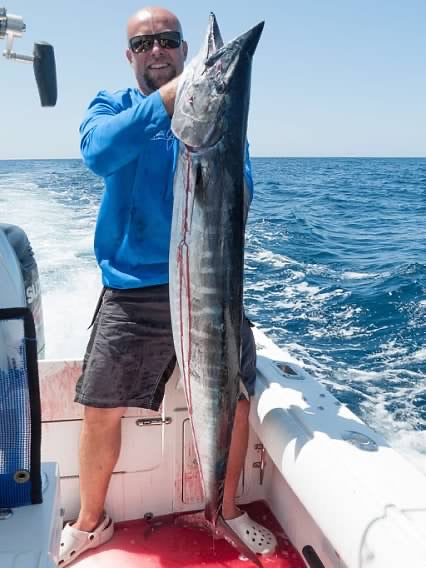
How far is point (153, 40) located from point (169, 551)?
2.19 metres

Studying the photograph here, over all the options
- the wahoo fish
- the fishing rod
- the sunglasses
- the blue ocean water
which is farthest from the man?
the blue ocean water

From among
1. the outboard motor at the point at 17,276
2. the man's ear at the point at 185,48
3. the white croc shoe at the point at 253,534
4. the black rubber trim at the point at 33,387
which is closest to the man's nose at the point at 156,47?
the man's ear at the point at 185,48

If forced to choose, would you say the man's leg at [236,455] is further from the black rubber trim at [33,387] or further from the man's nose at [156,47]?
the man's nose at [156,47]

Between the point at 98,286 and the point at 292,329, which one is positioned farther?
the point at 98,286

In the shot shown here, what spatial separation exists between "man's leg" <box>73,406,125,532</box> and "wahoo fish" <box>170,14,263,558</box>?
0.64 m

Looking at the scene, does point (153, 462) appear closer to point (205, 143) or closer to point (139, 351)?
point (139, 351)

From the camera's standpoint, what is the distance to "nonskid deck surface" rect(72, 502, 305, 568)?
245 cm

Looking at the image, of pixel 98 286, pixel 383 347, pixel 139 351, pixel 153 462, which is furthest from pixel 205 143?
pixel 98 286

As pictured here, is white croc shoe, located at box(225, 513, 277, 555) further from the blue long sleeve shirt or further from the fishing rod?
the fishing rod

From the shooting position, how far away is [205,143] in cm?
152

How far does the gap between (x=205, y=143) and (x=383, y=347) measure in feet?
16.5

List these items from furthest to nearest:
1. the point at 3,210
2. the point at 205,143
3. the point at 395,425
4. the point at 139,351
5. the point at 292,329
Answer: the point at 3,210 < the point at 292,329 < the point at 395,425 < the point at 139,351 < the point at 205,143

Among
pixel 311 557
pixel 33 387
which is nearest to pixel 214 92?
pixel 33 387

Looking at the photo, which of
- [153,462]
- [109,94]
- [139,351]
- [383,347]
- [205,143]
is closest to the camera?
[205,143]
